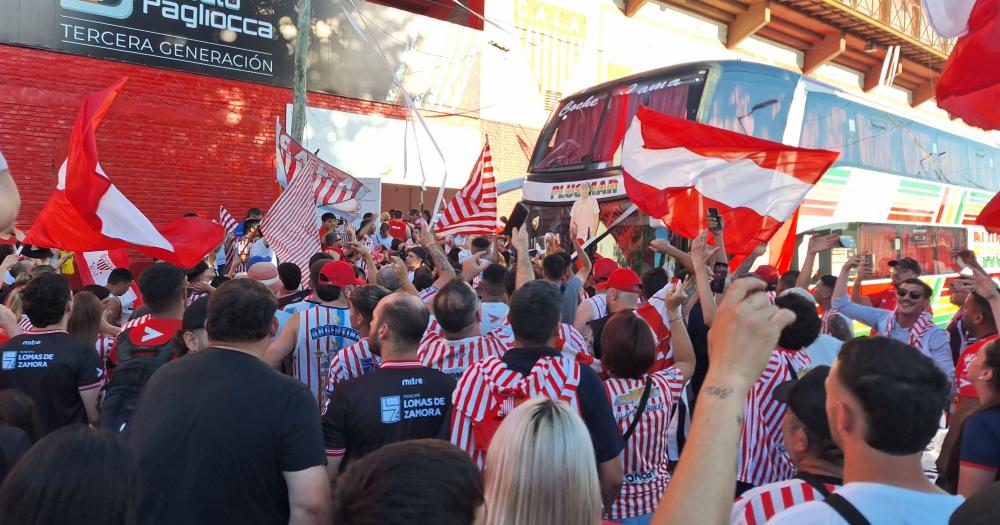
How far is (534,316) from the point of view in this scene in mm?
3459

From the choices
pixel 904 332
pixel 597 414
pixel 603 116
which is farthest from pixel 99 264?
pixel 904 332

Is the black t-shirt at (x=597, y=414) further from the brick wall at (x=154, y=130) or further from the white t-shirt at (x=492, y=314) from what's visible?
the brick wall at (x=154, y=130)

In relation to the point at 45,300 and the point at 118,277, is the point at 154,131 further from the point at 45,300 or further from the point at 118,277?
the point at 45,300

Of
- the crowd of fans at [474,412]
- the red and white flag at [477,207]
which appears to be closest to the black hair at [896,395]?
the crowd of fans at [474,412]

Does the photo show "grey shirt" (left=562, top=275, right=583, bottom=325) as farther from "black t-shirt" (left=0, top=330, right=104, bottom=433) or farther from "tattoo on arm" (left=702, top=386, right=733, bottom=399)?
"tattoo on arm" (left=702, top=386, right=733, bottom=399)

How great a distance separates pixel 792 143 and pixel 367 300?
818 centimetres

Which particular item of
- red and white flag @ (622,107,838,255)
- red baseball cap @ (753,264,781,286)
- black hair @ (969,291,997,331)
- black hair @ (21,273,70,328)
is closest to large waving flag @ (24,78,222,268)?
black hair @ (21,273,70,328)

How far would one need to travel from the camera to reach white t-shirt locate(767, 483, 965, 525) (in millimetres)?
1831

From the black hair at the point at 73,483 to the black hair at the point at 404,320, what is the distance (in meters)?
1.77

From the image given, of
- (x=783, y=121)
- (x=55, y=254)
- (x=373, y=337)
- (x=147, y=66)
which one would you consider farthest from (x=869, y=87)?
(x=373, y=337)

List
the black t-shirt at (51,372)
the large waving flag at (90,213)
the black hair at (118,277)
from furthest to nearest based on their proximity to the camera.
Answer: the black hair at (118,277) < the large waving flag at (90,213) < the black t-shirt at (51,372)

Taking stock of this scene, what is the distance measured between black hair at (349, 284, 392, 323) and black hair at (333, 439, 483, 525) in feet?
9.80

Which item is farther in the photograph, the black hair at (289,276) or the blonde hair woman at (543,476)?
the black hair at (289,276)

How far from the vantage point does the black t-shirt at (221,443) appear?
2672mm
